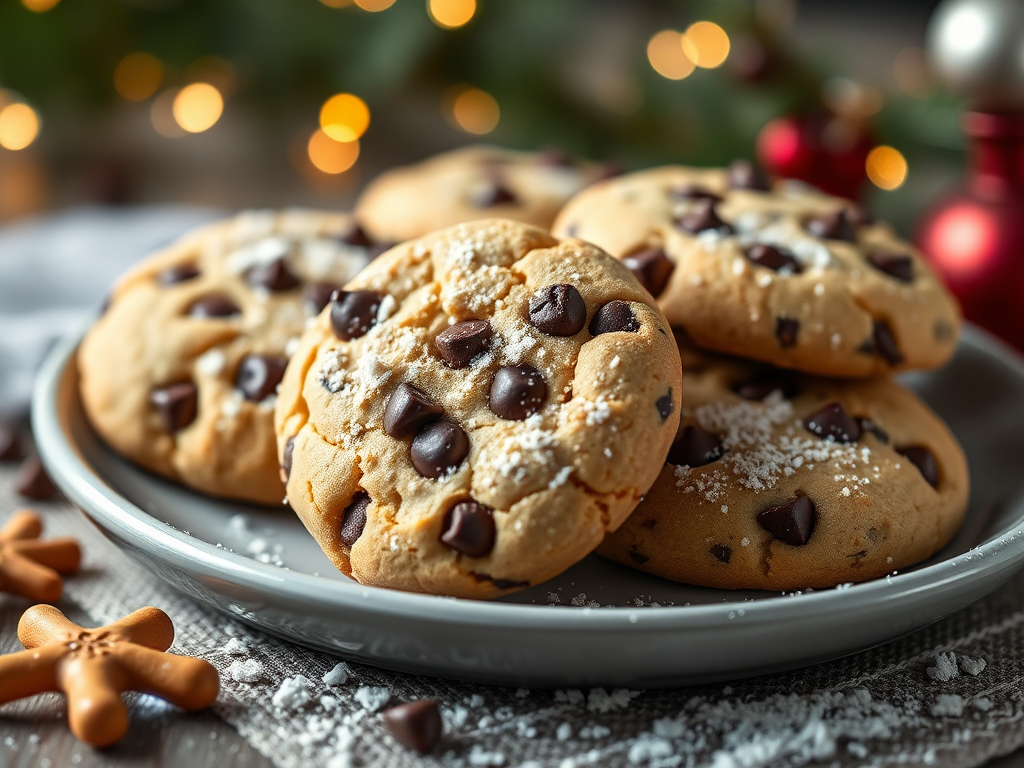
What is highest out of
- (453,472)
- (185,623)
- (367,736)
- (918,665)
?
(453,472)

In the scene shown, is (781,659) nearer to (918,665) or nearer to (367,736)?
(918,665)

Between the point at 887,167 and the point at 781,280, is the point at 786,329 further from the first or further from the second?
the point at 887,167

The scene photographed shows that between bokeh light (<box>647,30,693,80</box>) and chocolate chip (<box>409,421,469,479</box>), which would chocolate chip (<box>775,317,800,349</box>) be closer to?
chocolate chip (<box>409,421,469,479</box>)

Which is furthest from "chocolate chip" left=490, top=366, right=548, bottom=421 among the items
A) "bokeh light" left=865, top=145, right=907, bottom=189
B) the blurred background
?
"bokeh light" left=865, top=145, right=907, bottom=189

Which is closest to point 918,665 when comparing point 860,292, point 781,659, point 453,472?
point 781,659

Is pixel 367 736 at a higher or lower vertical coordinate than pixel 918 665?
lower

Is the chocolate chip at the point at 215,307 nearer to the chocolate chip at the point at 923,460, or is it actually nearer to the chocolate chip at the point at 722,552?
the chocolate chip at the point at 722,552

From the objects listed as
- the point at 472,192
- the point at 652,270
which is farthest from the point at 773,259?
the point at 472,192

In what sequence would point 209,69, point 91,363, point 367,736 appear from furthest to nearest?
point 209,69 < point 91,363 < point 367,736

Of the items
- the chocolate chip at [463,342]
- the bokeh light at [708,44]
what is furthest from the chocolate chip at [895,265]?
the bokeh light at [708,44]
